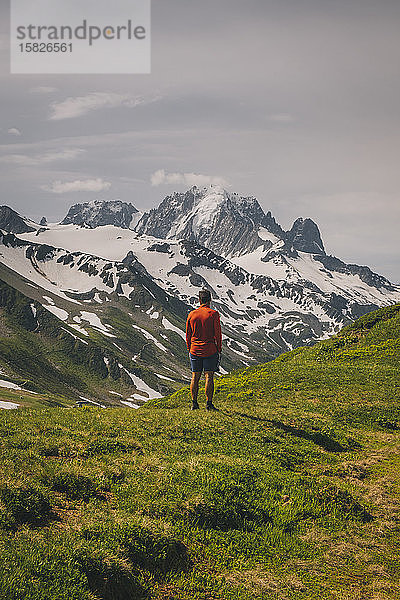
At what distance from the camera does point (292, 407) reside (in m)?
21.4

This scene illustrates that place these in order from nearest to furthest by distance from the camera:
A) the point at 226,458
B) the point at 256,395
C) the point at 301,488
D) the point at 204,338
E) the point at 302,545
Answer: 1. the point at 302,545
2. the point at 301,488
3. the point at 226,458
4. the point at 204,338
5. the point at 256,395

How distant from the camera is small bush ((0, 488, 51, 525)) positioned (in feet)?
30.7

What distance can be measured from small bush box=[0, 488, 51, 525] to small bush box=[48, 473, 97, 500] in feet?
2.57

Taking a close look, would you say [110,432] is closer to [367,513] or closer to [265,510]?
[265,510]

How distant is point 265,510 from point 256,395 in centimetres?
1385

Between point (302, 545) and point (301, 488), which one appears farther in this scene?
point (301, 488)

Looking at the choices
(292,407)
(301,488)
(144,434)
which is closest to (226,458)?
(301,488)

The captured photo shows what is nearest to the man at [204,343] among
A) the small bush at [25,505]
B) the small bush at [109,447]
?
the small bush at [109,447]

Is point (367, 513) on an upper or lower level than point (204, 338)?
lower

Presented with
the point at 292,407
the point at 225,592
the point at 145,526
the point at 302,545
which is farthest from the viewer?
the point at 292,407

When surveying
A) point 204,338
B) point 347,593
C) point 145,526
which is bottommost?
point 347,593

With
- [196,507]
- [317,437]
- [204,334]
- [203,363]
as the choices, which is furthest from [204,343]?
[196,507]

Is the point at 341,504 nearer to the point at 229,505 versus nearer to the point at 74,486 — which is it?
the point at 229,505

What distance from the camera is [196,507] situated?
10609 mm
